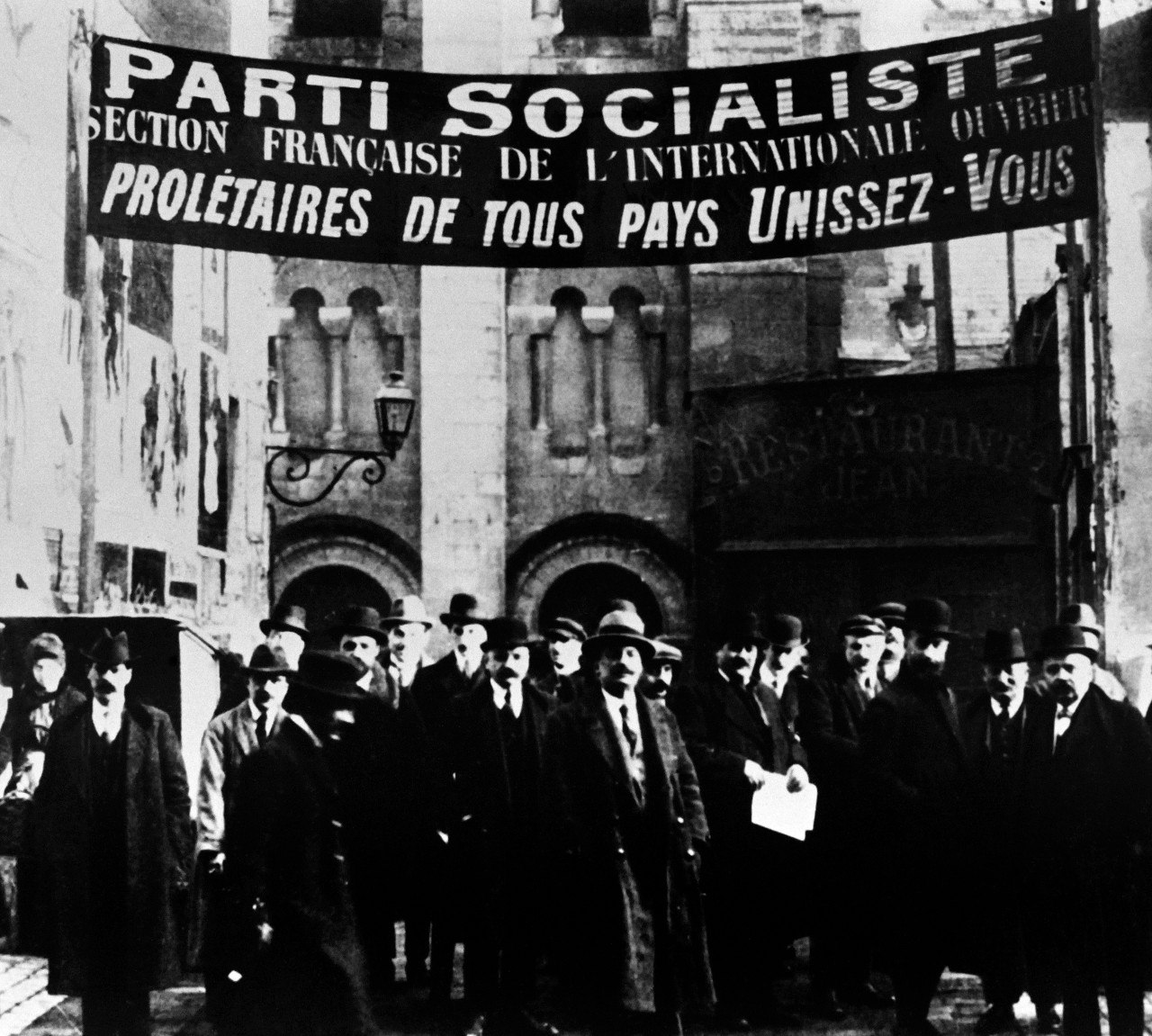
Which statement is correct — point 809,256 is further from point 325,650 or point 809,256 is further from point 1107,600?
point 325,650

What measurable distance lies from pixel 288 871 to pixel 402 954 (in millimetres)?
1447

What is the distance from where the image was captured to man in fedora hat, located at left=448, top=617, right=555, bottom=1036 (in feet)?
16.4

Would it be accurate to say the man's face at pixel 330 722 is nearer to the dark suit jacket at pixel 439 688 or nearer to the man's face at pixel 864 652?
the dark suit jacket at pixel 439 688

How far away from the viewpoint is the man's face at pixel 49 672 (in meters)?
5.34

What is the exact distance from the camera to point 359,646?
211 inches

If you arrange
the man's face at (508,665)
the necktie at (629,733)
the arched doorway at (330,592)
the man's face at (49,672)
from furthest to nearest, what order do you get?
the arched doorway at (330,592)
the man's face at (49,672)
the man's face at (508,665)
the necktie at (629,733)

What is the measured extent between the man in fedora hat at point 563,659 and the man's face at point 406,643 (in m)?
0.53

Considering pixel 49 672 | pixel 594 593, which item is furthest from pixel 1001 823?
A: pixel 49 672

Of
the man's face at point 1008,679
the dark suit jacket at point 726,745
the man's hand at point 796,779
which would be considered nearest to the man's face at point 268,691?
the dark suit jacket at point 726,745

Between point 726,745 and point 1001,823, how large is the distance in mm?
1031

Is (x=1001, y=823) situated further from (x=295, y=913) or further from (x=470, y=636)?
(x=295, y=913)

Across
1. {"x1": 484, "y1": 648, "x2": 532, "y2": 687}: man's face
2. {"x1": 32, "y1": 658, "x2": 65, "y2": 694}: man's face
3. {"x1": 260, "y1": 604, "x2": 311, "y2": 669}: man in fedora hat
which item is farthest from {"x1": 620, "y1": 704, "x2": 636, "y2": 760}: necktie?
{"x1": 32, "y1": 658, "x2": 65, "y2": 694}: man's face

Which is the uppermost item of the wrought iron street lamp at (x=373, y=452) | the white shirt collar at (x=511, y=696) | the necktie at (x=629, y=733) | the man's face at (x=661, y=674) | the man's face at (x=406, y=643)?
the wrought iron street lamp at (x=373, y=452)

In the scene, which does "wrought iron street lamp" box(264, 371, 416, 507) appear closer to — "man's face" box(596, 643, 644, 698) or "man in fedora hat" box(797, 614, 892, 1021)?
"man's face" box(596, 643, 644, 698)
